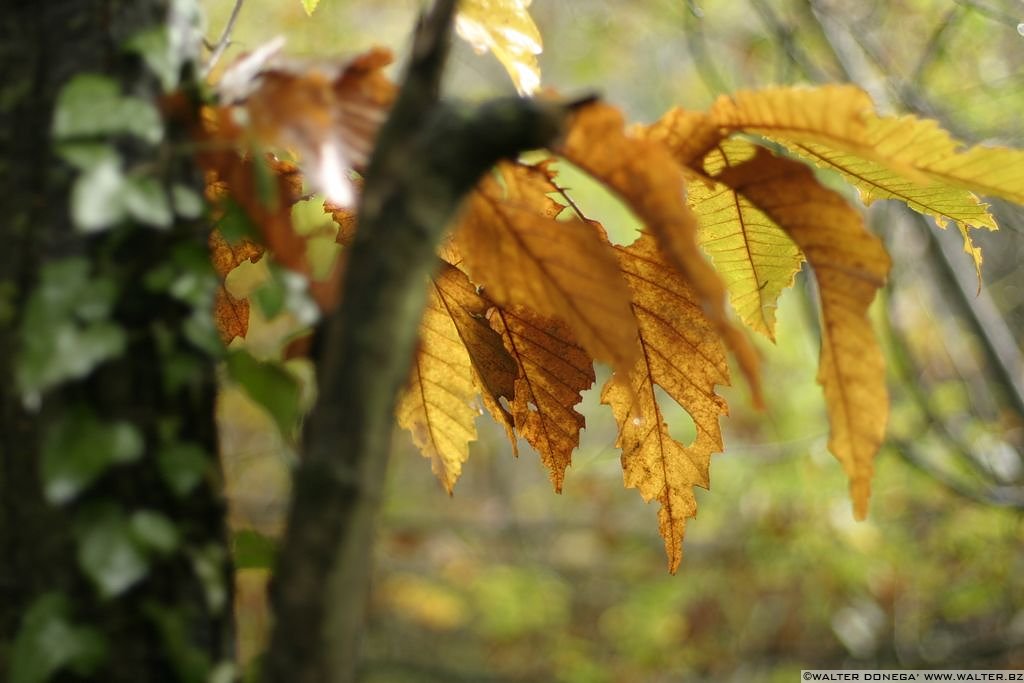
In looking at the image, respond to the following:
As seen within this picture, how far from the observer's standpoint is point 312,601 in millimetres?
351

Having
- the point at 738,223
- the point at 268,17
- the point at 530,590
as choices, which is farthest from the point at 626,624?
the point at 738,223

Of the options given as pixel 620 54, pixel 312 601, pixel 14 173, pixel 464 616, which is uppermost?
pixel 620 54

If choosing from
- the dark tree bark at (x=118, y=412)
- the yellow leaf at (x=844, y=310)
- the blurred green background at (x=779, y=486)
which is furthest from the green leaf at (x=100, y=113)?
the blurred green background at (x=779, y=486)

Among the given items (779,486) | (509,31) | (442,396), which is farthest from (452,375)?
(779,486)

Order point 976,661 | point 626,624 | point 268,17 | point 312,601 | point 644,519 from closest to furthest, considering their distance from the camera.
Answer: point 312,601 → point 976,661 → point 268,17 → point 626,624 → point 644,519

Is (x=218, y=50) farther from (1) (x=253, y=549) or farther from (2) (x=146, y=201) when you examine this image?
(1) (x=253, y=549)

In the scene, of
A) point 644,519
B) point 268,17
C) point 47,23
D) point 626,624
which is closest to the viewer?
point 47,23

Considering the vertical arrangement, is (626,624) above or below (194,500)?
below

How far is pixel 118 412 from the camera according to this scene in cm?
40

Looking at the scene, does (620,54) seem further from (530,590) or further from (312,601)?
(312,601)

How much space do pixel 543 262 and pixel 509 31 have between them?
25cm

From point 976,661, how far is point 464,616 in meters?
4.05

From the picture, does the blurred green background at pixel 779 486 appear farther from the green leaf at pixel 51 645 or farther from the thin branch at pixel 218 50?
the green leaf at pixel 51 645

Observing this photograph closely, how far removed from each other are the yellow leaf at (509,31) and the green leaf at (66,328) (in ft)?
1.29
